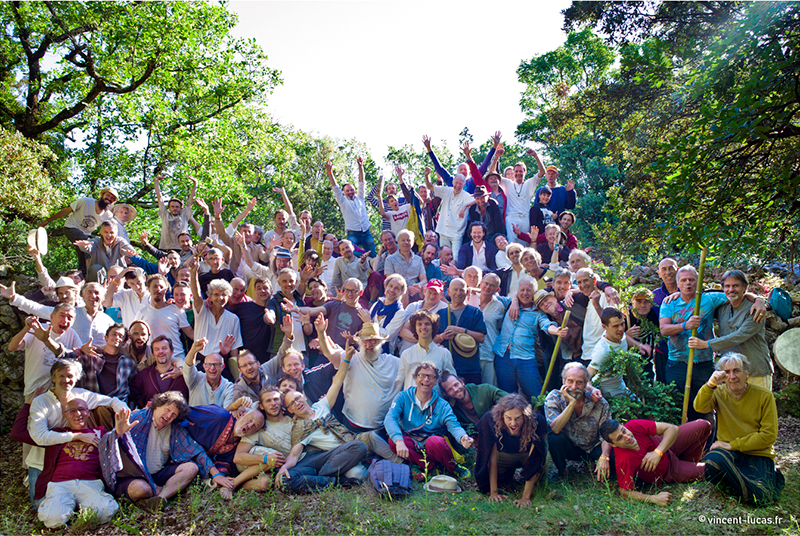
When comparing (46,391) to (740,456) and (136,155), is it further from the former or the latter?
(136,155)

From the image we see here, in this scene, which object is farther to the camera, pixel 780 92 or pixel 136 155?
pixel 136 155

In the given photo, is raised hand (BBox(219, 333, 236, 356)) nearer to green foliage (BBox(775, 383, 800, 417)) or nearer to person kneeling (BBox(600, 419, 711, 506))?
person kneeling (BBox(600, 419, 711, 506))

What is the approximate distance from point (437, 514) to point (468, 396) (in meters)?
1.41

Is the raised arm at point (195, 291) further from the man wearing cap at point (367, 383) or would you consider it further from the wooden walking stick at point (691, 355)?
the wooden walking stick at point (691, 355)

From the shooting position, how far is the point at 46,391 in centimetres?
580

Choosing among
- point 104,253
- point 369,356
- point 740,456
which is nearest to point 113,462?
point 369,356

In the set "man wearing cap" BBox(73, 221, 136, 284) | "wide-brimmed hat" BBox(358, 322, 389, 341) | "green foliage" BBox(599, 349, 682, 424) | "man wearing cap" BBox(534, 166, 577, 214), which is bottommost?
"green foliage" BBox(599, 349, 682, 424)

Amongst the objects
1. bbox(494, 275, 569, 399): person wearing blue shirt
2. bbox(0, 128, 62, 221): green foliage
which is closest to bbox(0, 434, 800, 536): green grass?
bbox(494, 275, 569, 399): person wearing blue shirt

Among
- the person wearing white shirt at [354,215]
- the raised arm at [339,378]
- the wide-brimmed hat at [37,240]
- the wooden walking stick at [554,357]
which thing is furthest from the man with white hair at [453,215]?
the wide-brimmed hat at [37,240]

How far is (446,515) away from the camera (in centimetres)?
521

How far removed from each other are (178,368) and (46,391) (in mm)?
1308

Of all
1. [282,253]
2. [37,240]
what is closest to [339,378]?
[282,253]

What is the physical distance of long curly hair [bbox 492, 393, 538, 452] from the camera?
5.44 meters

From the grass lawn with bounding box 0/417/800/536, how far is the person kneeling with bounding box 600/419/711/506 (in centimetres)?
13
